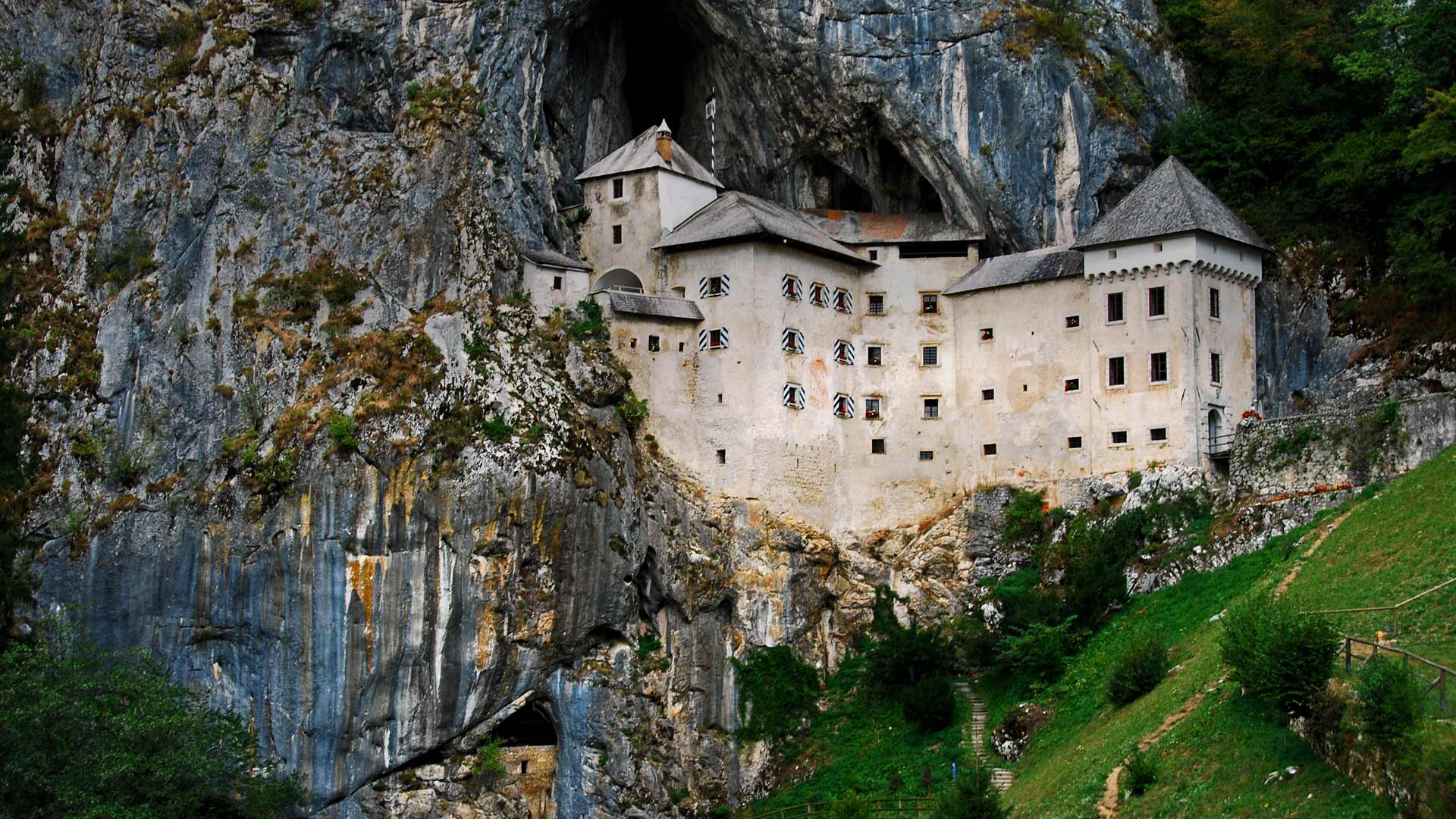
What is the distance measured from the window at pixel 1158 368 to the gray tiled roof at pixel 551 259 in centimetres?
2067

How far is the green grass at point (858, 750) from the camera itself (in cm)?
5938

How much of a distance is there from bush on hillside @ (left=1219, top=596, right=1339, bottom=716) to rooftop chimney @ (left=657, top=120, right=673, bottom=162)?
111ft

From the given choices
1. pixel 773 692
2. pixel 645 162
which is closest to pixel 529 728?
pixel 773 692

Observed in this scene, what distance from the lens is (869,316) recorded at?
229 ft

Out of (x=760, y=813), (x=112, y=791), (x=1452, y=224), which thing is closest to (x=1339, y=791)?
(x=760, y=813)

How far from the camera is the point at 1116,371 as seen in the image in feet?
214

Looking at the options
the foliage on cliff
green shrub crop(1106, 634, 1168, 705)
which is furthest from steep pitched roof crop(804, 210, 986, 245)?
green shrub crop(1106, 634, 1168, 705)

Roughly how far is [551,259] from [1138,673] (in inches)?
1046

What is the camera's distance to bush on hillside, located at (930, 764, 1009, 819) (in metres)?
44.5

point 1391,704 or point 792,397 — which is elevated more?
point 792,397

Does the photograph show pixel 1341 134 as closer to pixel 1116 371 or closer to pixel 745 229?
pixel 1116 371

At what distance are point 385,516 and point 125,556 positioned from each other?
976 cm

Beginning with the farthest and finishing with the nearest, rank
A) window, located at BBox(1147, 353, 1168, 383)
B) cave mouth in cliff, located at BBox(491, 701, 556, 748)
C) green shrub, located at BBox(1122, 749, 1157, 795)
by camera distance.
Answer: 1. window, located at BBox(1147, 353, 1168, 383)
2. cave mouth in cliff, located at BBox(491, 701, 556, 748)
3. green shrub, located at BBox(1122, 749, 1157, 795)

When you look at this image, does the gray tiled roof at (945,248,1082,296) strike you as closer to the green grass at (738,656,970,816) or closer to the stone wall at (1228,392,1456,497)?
the stone wall at (1228,392,1456,497)
